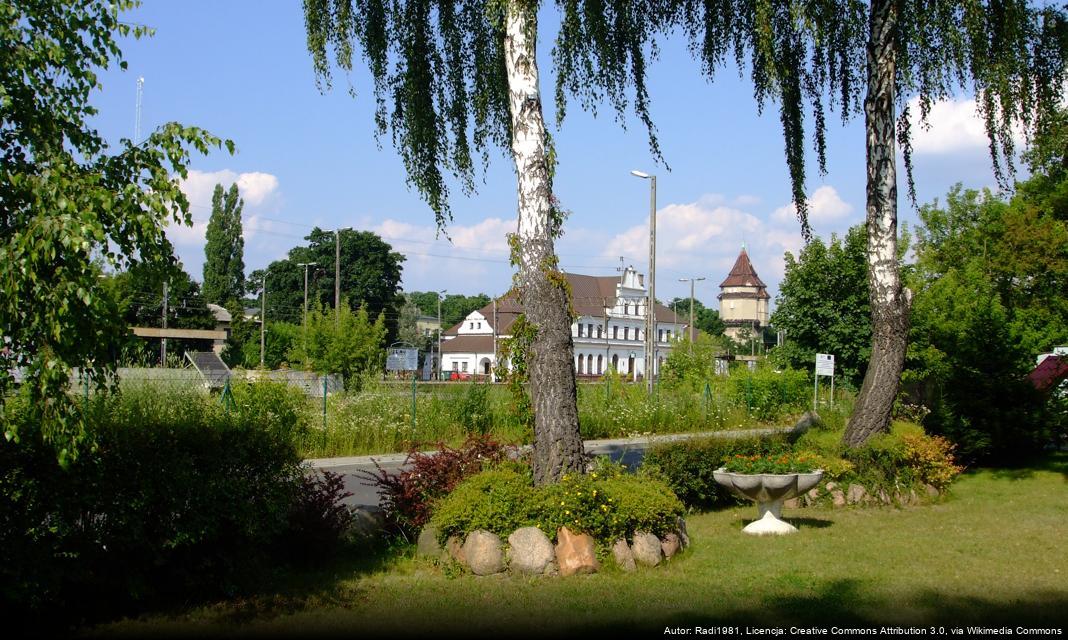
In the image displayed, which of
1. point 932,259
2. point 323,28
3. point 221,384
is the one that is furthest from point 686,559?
point 932,259

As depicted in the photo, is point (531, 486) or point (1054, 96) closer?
point (531, 486)

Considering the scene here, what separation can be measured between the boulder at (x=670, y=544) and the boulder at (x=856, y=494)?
15.1 ft

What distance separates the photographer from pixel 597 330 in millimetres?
99250

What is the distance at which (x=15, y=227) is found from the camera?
5.27 metres

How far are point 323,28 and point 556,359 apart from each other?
4.87m

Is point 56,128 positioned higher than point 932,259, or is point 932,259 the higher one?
point 932,259

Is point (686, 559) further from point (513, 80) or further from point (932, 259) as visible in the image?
point (932, 259)

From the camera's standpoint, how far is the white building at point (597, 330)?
95.5m

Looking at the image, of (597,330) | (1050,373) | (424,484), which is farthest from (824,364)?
(597,330)

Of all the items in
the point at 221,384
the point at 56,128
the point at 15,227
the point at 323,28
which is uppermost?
the point at 323,28

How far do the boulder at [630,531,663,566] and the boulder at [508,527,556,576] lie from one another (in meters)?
0.87

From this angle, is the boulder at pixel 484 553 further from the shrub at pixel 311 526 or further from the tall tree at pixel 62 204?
the tall tree at pixel 62 204

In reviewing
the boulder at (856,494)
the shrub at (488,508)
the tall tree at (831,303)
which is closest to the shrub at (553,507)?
the shrub at (488,508)

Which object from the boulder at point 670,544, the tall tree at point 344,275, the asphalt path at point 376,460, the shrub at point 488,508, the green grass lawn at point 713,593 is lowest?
the asphalt path at point 376,460
